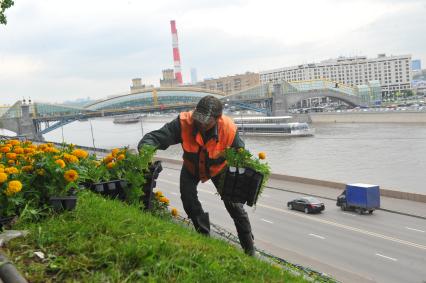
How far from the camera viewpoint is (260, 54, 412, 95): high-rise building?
365 feet

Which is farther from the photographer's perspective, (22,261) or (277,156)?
(277,156)

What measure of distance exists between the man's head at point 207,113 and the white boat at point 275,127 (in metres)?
41.9

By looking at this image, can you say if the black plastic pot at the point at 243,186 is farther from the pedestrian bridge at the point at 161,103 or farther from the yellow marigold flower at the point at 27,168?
the pedestrian bridge at the point at 161,103

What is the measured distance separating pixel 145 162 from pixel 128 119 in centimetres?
8690

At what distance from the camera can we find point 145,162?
3387 mm

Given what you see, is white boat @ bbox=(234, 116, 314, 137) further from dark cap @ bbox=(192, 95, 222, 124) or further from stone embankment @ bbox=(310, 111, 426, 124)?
dark cap @ bbox=(192, 95, 222, 124)

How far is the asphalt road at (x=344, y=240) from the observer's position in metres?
9.75

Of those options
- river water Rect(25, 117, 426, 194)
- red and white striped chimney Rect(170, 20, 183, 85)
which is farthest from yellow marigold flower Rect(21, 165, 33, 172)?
red and white striped chimney Rect(170, 20, 183, 85)

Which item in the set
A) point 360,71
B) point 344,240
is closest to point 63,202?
point 344,240

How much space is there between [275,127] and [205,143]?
44.2 metres

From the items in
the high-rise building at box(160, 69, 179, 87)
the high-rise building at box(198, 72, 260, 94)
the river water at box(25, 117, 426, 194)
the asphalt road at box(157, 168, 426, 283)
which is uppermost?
the high-rise building at box(160, 69, 179, 87)

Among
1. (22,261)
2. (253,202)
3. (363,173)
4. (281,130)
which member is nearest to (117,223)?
(22,261)

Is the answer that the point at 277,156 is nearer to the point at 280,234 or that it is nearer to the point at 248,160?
the point at 280,234

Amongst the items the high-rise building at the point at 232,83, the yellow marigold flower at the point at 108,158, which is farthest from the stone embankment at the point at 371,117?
the high-rise building at the point at 232,83
